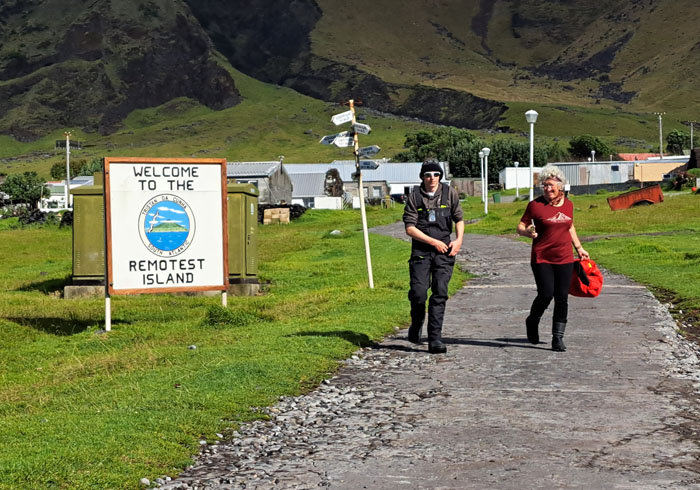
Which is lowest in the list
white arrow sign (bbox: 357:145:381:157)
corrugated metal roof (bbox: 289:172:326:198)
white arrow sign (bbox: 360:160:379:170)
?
white arrow sign (bbox: 360:160:379:170)

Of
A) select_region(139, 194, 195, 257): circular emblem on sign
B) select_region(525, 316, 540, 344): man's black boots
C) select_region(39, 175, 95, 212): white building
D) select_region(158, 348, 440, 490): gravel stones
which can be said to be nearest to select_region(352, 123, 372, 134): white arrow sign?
select_region(139, 194, 195, 257): circular emblem on sign

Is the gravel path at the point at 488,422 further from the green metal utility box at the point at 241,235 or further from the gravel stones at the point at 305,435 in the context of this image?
the green metal utility box at the point at 241,235

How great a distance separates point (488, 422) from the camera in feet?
25.7

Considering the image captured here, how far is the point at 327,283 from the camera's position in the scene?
22.0 metres

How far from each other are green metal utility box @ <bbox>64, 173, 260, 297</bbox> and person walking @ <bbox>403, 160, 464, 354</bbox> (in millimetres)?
9931

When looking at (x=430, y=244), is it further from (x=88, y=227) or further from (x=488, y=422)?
(x=88, y=227)

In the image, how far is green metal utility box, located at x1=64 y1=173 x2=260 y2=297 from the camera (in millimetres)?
20828

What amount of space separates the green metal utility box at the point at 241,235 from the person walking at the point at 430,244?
32.6 feet

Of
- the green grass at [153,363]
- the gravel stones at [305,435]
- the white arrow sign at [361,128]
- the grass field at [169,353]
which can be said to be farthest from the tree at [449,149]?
the gravel stones at [305,435]

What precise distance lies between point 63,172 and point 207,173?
6890 inches

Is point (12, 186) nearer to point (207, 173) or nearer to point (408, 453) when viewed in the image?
point (207, 173)

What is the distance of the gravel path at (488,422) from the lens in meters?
6.41

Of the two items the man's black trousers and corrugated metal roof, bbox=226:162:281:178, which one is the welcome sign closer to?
the man's black trousers

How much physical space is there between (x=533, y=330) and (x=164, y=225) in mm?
6799
